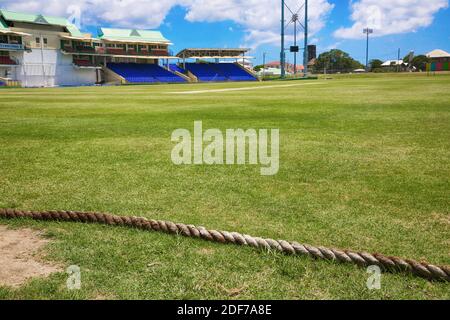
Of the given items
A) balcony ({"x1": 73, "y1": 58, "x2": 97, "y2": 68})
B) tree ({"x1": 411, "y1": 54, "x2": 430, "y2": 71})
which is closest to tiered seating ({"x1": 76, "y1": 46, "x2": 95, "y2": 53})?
balcony ({"x1": 73, "y1": 58, "x2": 97, "y2": 68})

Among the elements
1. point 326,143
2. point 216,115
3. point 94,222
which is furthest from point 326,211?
point 216,115

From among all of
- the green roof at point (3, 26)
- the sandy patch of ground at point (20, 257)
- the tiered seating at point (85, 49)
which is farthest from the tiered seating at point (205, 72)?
the sandy patch of ground at point (20, 257)

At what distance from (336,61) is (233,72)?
3086 inches

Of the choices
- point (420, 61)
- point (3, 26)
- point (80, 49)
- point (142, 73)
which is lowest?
point (142, 73)

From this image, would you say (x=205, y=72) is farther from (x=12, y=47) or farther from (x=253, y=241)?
(x=253, y=241)

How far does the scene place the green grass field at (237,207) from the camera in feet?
10.2

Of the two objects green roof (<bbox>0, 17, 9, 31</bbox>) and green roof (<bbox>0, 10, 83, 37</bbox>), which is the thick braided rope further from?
green roof (<bbox>0, 10, 83, 37</bbox>)

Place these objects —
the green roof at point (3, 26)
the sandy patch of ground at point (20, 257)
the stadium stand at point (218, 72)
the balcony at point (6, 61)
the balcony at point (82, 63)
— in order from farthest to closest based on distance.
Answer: the stadium stand at point (218, 72) → the balcony at point (82, 63) → the green roof at point (3, 26) → the balcony at point (6, 61) → the sandy patch of ground at point (20, 257)

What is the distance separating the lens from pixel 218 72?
96375 mm

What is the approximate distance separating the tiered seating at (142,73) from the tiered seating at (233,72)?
1476cm

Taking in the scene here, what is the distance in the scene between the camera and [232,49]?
106 meters

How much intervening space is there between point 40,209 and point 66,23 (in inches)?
3306

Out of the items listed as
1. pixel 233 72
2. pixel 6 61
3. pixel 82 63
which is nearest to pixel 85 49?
pixel 82 63

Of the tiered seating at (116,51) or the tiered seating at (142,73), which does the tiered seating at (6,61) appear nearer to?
the tiered seating at (142,73)
